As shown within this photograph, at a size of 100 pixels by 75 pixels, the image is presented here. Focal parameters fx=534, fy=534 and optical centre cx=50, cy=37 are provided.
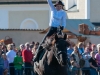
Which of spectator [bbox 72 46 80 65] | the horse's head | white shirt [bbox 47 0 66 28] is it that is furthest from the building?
the horse's head

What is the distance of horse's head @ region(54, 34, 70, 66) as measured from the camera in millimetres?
17391

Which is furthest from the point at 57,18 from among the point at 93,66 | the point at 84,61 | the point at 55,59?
the point at 93,66

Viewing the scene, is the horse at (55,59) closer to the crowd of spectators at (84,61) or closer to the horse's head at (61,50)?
the horse's head at (61,50)

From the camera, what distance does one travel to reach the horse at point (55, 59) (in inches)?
693

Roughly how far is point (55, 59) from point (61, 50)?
716 millimetres

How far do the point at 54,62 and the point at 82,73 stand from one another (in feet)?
21.0

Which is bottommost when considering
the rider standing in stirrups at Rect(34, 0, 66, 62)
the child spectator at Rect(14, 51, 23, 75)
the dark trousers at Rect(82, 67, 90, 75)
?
the dark trousers at Rect(82, 67, 90, 75)

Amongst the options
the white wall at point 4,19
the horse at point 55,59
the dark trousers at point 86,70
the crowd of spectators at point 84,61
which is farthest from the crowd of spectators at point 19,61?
the white wall at point 4,19

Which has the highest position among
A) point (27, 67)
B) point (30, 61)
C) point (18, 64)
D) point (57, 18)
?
point (57, 18)

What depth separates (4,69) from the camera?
944 inches

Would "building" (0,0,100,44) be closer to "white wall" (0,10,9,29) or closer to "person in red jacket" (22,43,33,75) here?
"white wall" (0,10,9,29)

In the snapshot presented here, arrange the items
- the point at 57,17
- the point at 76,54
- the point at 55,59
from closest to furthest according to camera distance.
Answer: the point at 55,59
the point at 57,17
the point at 76,54

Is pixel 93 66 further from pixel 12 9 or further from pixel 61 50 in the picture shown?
pixel 12 9

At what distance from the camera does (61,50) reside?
58.0 ft
